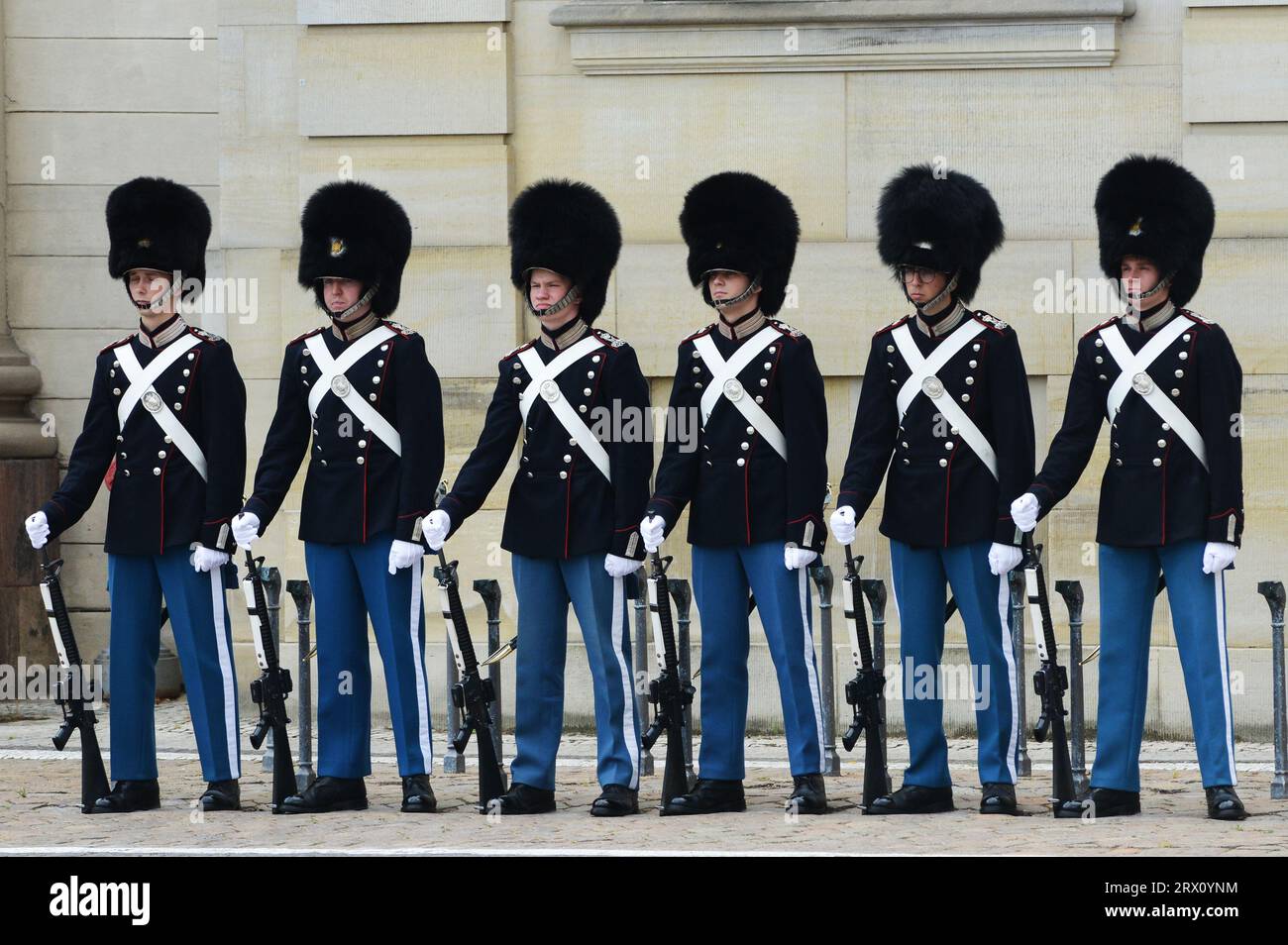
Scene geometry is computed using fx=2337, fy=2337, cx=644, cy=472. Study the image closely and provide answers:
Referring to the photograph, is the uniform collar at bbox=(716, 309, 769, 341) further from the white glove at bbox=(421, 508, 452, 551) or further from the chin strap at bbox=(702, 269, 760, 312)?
the white glove at bbox=(421, 508, 452, 551)

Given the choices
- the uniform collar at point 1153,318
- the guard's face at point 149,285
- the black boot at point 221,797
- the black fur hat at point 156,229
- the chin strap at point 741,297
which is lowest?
the black boot at point 221,797

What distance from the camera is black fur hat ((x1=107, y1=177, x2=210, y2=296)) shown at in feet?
28.9

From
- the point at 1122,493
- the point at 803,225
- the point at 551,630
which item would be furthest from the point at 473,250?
the point at 1122,493

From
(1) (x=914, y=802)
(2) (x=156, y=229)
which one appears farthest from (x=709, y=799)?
(2) (x=156, y=229)

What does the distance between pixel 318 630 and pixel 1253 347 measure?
15.5 feet

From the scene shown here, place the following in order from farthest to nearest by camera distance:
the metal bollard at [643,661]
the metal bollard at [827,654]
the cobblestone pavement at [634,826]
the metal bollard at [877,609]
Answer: the metal bollard at [643,661] < the metal bollard at [827,654] < the metal bollard at [877,609] < the cobblestone pavement at [634,826]

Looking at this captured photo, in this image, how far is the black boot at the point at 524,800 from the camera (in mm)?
8393

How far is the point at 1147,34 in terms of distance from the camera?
11016 mm

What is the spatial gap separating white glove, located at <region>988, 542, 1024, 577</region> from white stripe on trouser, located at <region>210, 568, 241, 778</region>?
2.83 metres

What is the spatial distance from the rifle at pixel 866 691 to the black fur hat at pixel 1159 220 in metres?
1.45

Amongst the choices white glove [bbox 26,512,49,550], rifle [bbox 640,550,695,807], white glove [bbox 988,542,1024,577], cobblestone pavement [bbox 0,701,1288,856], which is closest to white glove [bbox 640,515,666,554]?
rifle [bbox 640,550,695,807]

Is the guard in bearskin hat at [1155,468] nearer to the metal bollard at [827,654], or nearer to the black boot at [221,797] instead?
the metal bollard at [827,654]

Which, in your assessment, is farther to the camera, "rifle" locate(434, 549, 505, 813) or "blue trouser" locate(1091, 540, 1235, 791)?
"rifle" locate(434, 549, 505, 813)

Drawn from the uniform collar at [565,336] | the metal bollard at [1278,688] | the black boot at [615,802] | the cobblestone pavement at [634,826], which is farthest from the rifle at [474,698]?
the metal bollard at [1278,688]
